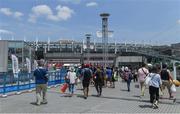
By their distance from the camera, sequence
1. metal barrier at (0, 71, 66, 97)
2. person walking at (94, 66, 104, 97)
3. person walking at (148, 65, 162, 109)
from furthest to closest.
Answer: person walking at (94, 66, 104, 97) < metal barrier at (0, 71, 66, 97) < person walking at (148, 65, 162, 109)

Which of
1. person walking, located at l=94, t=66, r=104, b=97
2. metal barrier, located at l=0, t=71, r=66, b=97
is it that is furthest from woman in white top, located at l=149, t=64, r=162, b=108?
metal barrier, located at l=0, t=71, r=66, b=97

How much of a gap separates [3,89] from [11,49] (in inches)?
482

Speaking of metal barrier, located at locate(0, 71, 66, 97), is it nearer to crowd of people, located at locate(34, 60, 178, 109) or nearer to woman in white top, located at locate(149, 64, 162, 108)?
crowd of people, located at locate(34, 60, 178, 109)

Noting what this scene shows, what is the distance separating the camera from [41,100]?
1400 centimetres

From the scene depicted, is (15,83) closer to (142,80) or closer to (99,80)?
(99,80)

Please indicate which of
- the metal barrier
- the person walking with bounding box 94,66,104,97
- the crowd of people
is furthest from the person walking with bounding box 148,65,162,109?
the metal barrier

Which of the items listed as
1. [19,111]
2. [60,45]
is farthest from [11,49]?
[60,45]

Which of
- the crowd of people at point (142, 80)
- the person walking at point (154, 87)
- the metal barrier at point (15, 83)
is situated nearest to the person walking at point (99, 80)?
the crowd of people at point (142, 80)

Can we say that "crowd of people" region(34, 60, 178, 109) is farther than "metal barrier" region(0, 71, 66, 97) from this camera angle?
No

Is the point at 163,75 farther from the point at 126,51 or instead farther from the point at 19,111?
the point at 126,51

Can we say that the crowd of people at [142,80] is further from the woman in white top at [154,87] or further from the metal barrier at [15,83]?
the metal barrier at [15,83]

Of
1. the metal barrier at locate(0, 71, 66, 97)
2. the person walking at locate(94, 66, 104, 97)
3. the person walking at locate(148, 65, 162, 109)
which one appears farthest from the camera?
the person walking at locate(94, 66, 104, 97)

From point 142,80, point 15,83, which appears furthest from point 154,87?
point 15,83

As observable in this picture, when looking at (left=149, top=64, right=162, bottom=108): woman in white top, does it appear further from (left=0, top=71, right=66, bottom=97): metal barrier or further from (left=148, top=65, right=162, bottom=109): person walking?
(left=0, top=71, right=66, bottom=97): metal barrier
